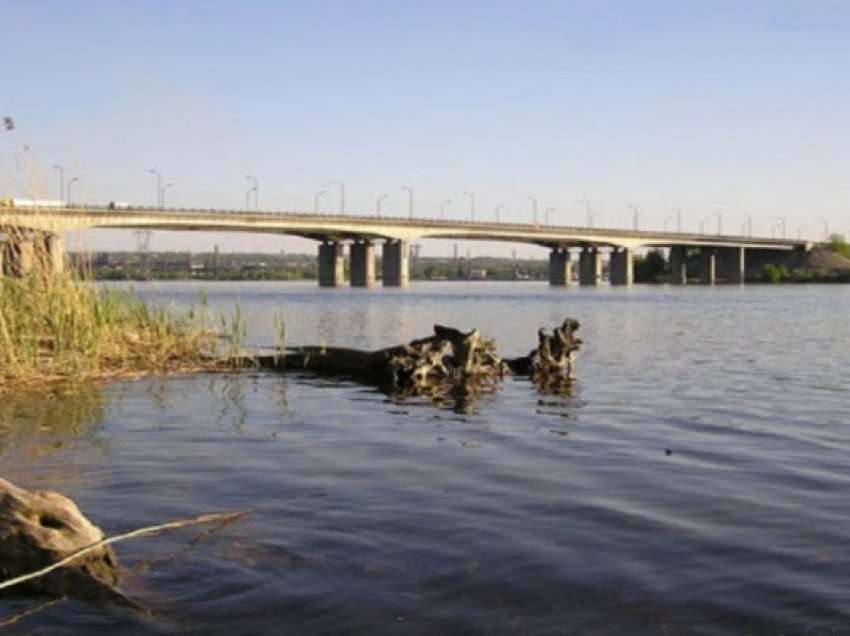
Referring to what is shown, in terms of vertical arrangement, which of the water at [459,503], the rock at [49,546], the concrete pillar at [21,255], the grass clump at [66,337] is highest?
the concrete pillar at [21,255]

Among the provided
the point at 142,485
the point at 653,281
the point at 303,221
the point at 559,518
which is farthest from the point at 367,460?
the point at 653,281

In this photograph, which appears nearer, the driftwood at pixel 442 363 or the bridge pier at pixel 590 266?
the driftwood at pixel 442 363

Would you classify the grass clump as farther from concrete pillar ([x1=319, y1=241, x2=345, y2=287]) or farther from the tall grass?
concrete pillar ([x1=319, y1=241, x2=345, y2=287])

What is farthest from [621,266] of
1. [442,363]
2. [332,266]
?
[442,363]

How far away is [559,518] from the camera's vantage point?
9617 mm

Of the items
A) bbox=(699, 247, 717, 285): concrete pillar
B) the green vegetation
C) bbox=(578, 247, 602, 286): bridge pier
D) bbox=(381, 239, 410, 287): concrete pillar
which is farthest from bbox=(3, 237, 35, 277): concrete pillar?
the green vegetation

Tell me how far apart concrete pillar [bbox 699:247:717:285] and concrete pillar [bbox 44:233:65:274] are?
161426 mm

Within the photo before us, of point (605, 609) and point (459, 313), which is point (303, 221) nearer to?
point (459, 313)

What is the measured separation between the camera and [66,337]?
19812 millimetres

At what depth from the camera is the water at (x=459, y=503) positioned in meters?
7.05

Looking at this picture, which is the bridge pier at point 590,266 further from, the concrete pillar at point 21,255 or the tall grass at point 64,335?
the concrete pillar at point 21,255

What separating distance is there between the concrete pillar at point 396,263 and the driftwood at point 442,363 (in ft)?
370

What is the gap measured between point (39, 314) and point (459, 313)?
44.9m

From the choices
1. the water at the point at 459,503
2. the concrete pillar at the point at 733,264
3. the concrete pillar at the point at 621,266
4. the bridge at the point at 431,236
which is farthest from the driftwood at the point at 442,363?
the concrete pillar at the point at 733,264
